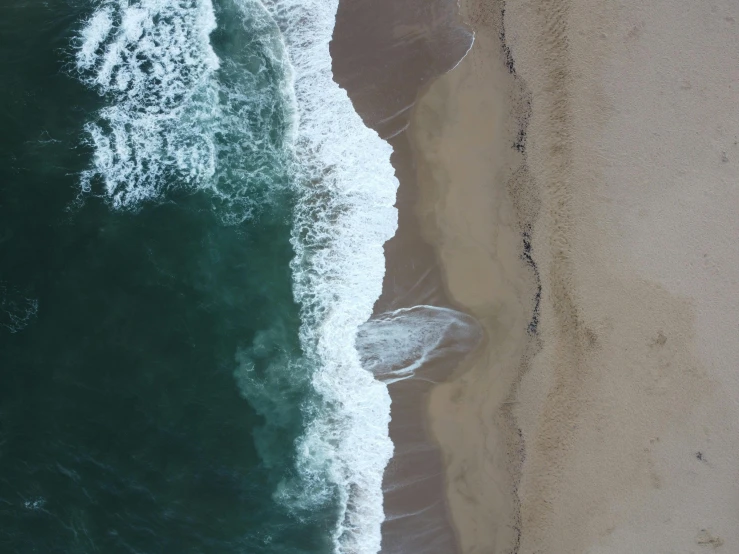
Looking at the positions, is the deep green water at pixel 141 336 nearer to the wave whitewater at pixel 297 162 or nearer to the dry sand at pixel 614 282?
the wave whitewater at pixel 297 162

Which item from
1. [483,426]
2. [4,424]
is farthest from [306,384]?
[4,424]

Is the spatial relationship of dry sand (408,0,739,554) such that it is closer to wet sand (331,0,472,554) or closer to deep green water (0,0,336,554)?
wet sand (331,0,472,554)

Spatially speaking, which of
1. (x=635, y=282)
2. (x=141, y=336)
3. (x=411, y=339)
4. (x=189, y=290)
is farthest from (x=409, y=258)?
(x=141, y=336)

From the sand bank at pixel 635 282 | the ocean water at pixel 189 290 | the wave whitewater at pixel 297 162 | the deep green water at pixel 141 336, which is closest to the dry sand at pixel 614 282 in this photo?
the sand bank at pixel 635 282

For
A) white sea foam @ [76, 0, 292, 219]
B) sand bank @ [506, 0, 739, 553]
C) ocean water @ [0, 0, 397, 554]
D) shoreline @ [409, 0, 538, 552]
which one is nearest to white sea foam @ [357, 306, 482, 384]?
ocean water @ [0, 0, 397, 554]

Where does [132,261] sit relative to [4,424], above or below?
above

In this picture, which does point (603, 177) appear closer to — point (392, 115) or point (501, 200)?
point (501, 200)
